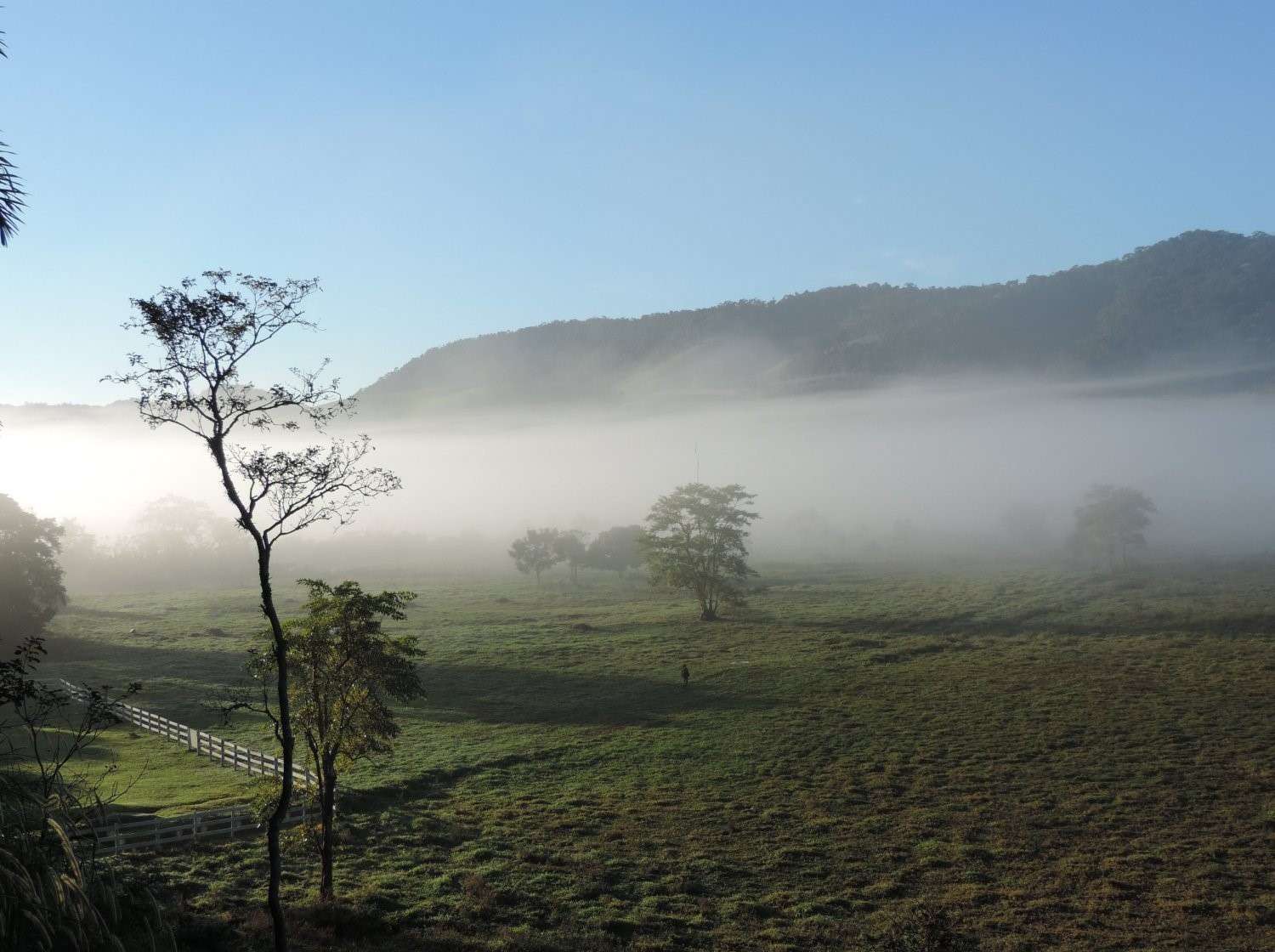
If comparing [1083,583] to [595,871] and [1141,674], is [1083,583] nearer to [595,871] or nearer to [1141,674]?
[1141,674]

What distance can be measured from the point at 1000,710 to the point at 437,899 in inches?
1260

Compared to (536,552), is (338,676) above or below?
above

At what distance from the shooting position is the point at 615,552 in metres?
130

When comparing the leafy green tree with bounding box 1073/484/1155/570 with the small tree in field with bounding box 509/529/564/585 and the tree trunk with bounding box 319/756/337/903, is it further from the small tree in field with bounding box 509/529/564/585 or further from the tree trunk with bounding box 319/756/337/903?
the tree trunk with bounding box 319/756/337/903

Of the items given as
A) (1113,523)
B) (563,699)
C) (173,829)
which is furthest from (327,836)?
(1113,523)

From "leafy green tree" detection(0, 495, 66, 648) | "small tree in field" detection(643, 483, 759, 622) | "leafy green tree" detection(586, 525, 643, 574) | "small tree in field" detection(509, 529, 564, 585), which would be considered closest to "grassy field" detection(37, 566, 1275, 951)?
"leafy green tree" detection(0, 495, 66, 648)

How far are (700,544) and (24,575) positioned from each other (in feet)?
181

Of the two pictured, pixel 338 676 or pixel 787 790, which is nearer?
pixel 338 676

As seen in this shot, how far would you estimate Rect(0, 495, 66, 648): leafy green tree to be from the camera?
61969 mm

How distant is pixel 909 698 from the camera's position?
156 feet

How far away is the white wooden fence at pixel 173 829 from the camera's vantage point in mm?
23734

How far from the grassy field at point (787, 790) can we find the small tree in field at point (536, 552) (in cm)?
5458

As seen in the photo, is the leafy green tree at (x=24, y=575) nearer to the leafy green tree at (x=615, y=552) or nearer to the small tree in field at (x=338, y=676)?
the small tree in field at (x=338, y=676)

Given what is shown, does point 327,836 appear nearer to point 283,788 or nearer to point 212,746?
point 283,788
